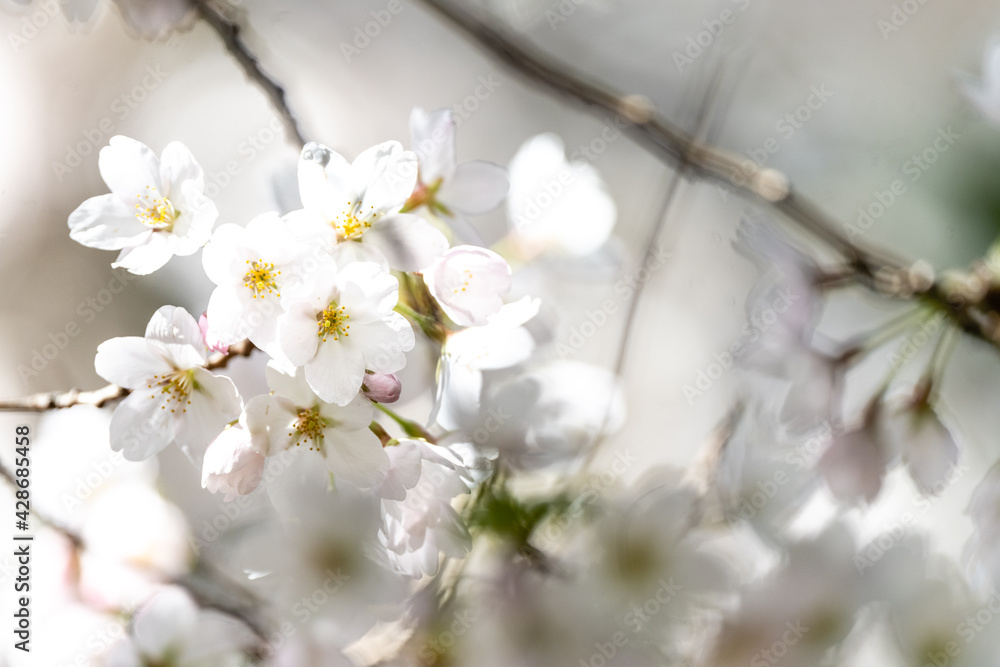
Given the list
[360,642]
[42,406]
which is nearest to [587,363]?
[360,642]

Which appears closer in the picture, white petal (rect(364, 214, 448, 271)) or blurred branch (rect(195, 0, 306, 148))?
white petal (rect(364, 214, 448, 271))

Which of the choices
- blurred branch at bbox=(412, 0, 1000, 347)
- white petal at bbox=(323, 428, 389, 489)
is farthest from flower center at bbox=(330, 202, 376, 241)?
blurred branch at bbox=(412, 0, 1000, 347)

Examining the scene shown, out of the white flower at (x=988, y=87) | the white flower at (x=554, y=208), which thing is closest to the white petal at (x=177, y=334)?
the white flower at (x=554, y=208)

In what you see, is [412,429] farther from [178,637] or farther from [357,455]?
[178,637]

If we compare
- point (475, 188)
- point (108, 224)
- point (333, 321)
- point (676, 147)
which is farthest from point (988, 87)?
point (108, 224)

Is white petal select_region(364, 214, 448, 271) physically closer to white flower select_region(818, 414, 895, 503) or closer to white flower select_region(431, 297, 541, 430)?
white flower select_region(431, 297, 541, 430)

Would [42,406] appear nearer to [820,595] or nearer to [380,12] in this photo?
[380,12]
